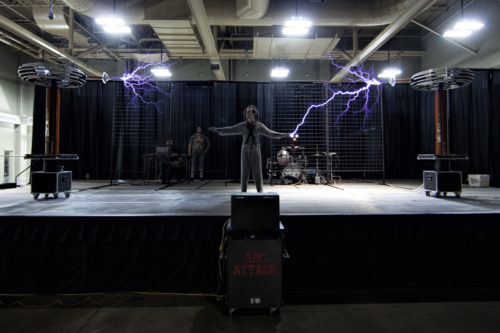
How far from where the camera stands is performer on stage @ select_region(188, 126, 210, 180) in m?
7.23

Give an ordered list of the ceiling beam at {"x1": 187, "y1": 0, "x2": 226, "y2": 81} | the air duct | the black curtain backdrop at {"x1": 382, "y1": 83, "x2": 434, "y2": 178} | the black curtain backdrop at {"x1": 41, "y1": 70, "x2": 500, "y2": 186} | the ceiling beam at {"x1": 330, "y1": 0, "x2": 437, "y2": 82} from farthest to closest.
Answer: the black curtain backdrop at {"x1": 382, "y1": 83, "x2": 434, "y2": 178}
the black curtain backdrop at {"x1": 41, "y1": 70, "x2": 500, "y2": 186}
the air duct
the ceiling beam at {"x1": 330, "y1": 0, "x2": 437, "y2": 82}
the ceiling beam at {"x1": 187, "y1": 0, "x2": 226, "y2": 81}

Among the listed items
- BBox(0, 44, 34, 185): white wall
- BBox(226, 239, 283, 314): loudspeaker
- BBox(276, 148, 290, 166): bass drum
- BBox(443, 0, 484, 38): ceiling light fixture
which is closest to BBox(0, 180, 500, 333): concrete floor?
BBox(226, 239, 283, 314): loudspeaker

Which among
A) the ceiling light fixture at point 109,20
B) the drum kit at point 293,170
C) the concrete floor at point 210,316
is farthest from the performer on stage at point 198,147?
the concrete floor at point 210,316

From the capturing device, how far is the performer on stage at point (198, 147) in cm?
723

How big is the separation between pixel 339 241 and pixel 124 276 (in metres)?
2.00

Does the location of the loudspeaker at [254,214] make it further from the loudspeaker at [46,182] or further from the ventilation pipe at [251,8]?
the ventilation pipe at [251,8]

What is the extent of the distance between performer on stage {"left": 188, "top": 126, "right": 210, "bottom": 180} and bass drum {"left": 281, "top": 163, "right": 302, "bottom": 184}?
223cm

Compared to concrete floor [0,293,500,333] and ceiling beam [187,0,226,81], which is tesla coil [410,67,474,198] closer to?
concrete floor [0,293,500,333]

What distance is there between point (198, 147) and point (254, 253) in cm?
559

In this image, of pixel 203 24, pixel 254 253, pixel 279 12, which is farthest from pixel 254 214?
pixel 279 12

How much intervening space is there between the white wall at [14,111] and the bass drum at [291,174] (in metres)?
8.60

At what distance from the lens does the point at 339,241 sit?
99.1 inches

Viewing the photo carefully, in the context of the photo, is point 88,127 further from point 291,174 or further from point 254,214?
point 254,214

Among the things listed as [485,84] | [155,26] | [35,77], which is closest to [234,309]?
[35,77]
